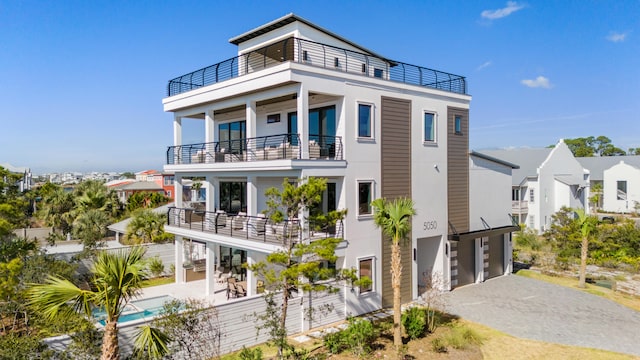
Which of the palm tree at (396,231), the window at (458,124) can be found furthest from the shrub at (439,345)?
the window at (458,124)

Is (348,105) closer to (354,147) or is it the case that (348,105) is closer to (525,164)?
(354,147)

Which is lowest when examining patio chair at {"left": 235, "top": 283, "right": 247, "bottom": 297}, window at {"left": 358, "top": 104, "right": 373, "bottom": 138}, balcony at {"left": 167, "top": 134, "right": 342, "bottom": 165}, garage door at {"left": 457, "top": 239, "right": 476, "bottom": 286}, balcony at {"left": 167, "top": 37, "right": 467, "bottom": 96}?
patio chair at {"left": 235, "top": 283, "right": 247, "bottom": 297}

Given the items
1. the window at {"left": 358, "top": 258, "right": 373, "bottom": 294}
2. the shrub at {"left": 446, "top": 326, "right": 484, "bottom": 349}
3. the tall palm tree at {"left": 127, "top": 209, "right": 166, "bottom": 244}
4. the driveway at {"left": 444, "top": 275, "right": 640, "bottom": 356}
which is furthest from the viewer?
the tall palm tree at {"left": 127, "top": 209, "right": 166, "bottom": 244}

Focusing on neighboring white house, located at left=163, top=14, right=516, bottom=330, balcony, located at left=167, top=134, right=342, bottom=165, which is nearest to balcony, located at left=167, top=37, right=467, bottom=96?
neighboring white house, located at left=163, top=14, right=516, bottom=330

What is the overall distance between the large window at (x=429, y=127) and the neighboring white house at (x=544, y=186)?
86.0 ft

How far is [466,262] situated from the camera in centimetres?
2253

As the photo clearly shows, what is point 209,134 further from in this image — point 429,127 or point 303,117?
point 429,127

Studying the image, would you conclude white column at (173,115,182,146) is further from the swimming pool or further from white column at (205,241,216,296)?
the swimming pool

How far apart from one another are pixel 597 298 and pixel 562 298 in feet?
5.92

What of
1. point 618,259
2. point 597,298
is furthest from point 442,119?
point 618,259

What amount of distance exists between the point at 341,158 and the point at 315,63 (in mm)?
5485

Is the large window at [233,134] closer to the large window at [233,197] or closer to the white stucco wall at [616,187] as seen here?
the large window at [233,197]

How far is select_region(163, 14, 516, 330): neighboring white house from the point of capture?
17188 mm

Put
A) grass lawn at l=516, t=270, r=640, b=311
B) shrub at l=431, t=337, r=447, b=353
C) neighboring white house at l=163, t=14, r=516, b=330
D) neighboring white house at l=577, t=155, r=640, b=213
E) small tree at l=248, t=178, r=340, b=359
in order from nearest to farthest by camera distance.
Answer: small tree at l=248, t=178, r=340, b=359 → shrub at l=431, t=337, r=447, b=353 → neighboring white house at l=163, t=14, r=516, b=330 → grass lawn at l=516, t=270, r=640, b=311 → neighboring white house at l=577, t=155, r=640, b=213
